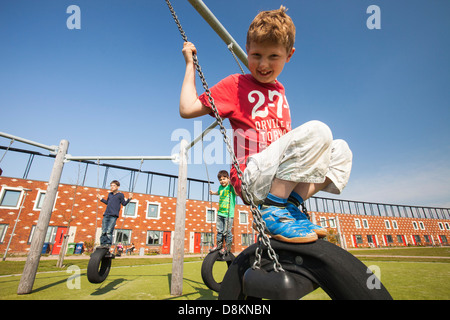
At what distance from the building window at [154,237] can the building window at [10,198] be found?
11.9 m

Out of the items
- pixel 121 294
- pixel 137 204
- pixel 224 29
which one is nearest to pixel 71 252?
pixel 137 204

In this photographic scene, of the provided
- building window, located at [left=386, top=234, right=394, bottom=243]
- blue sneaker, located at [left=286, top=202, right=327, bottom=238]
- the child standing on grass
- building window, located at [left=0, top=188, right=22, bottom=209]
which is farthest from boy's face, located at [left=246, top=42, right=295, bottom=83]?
building window, located at [left=386, top=234, right=394, bottom=243]

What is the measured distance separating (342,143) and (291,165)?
55 centimetres

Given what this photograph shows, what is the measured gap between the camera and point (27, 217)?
18656 mm

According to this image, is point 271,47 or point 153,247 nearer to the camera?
point 271,47

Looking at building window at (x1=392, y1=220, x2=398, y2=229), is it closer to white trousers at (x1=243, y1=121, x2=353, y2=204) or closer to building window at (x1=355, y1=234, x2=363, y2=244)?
building window at (x1=355, y1=234, x2=363, y2=244)

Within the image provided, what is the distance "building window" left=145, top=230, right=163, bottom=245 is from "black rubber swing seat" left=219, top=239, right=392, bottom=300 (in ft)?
83.7

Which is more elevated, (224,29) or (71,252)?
(224,29)

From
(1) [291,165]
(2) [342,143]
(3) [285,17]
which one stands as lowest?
(1) [291,165]

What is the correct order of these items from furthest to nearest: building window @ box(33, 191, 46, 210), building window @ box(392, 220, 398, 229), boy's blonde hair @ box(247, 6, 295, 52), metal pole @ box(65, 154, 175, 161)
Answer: building window @ box(392, 220, 398, 229) < building window @ box(33, 191, 46, 210) < metal pole @ box(65, 154, 175, 161) < boy's blonde hair @ box(247, 6, 295, 52)

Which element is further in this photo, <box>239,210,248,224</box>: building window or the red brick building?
<box>239,210,248,224</box>: building window

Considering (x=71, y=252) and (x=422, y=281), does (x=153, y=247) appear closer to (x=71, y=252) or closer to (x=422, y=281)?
(x=71, y=252)

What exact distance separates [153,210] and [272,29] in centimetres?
2603

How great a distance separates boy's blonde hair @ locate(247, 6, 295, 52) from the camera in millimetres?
1202
